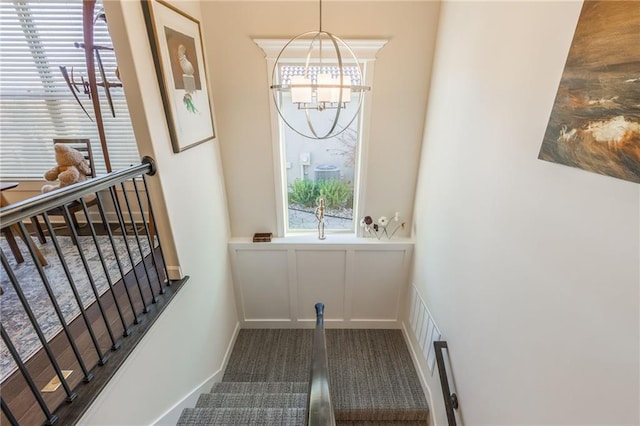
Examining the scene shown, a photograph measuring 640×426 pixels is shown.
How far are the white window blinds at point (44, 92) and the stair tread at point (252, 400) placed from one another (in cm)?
263

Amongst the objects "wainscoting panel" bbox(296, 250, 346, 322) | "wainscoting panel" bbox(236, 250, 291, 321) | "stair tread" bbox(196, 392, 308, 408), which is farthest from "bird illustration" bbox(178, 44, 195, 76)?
"stair tread" bbox(196, 392, 308, 408)

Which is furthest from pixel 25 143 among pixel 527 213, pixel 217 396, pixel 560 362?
pixel 560 362

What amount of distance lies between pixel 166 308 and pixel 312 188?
1.80 meters

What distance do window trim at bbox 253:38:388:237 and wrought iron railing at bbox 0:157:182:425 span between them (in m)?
1.26

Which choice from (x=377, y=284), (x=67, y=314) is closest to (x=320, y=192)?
(x=377, y=284)

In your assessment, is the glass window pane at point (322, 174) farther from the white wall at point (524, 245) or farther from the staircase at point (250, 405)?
the staircase at point (250, 405)

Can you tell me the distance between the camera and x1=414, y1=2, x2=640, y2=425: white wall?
0.89 m

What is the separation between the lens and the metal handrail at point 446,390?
6.21 feet

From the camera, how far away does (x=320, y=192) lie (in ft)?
10.1

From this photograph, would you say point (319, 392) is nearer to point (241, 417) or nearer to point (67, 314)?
point (241, 417)

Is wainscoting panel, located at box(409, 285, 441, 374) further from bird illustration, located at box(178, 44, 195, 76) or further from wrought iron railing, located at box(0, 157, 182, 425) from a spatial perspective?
bird illustration, located at box(178, 44, 195, 76)

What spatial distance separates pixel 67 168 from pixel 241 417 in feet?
9.09

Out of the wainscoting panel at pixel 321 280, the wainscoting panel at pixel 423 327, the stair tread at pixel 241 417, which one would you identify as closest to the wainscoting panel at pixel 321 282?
the wainscoting panel at pixel 321 280

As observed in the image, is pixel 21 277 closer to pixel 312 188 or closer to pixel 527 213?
pixel 312 188
